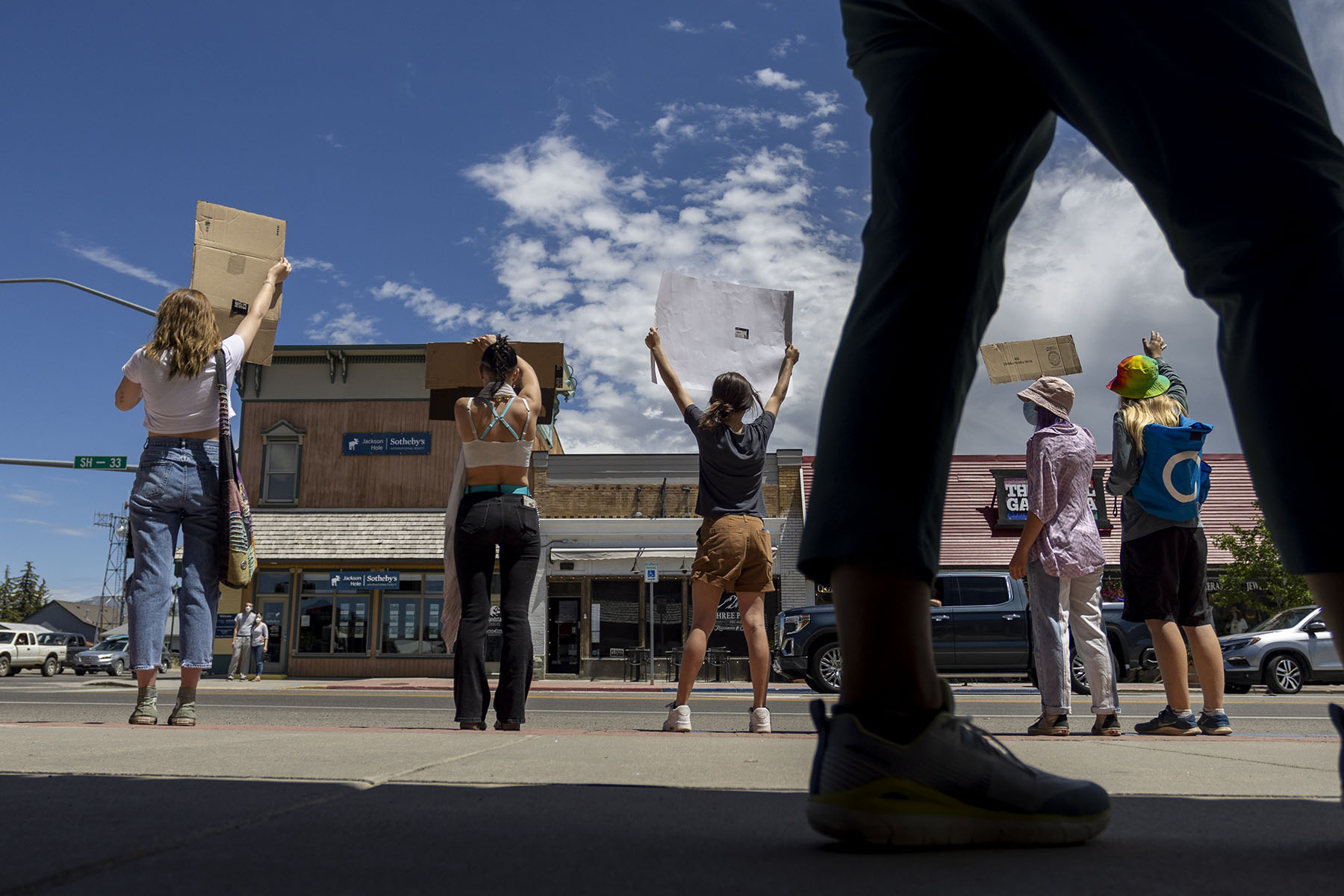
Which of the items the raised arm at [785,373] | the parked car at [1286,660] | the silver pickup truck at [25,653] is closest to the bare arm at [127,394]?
the raised arm at [785,373]

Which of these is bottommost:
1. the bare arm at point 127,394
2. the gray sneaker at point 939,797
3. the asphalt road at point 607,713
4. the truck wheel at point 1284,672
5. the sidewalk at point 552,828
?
the truck wheel at point 1284,672

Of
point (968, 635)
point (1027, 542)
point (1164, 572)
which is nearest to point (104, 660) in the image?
point (968, 635)

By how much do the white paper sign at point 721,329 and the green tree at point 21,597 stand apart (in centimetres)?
7784

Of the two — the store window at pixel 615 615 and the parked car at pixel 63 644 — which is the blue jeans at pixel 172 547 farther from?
the parked car at pixel 63 644

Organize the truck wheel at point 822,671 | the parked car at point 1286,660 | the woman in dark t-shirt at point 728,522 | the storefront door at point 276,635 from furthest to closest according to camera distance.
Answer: the storefront door at point 276,635 → the parked car at point 1286,660 → the truck wheel at point 822,671 → the woman in dark t-shirt at point 728,522

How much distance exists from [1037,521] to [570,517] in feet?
72.1

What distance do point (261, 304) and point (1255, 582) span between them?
72.7 feet

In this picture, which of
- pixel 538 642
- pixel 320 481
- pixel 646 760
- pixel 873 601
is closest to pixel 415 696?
pixel 646 760

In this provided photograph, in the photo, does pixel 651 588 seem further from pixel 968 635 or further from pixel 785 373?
pixel 785 373

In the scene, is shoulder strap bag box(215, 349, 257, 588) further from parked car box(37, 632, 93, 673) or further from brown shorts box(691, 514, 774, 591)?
parked car box(37, 632, 93, 673)

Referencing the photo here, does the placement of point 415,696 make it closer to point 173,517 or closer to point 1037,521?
point 173,517

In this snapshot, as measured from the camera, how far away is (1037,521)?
4.79 meters

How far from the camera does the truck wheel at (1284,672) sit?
1409cm

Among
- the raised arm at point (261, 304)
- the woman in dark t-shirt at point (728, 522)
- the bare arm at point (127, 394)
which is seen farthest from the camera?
the woman in dark t-shirt at point (728, 522)
